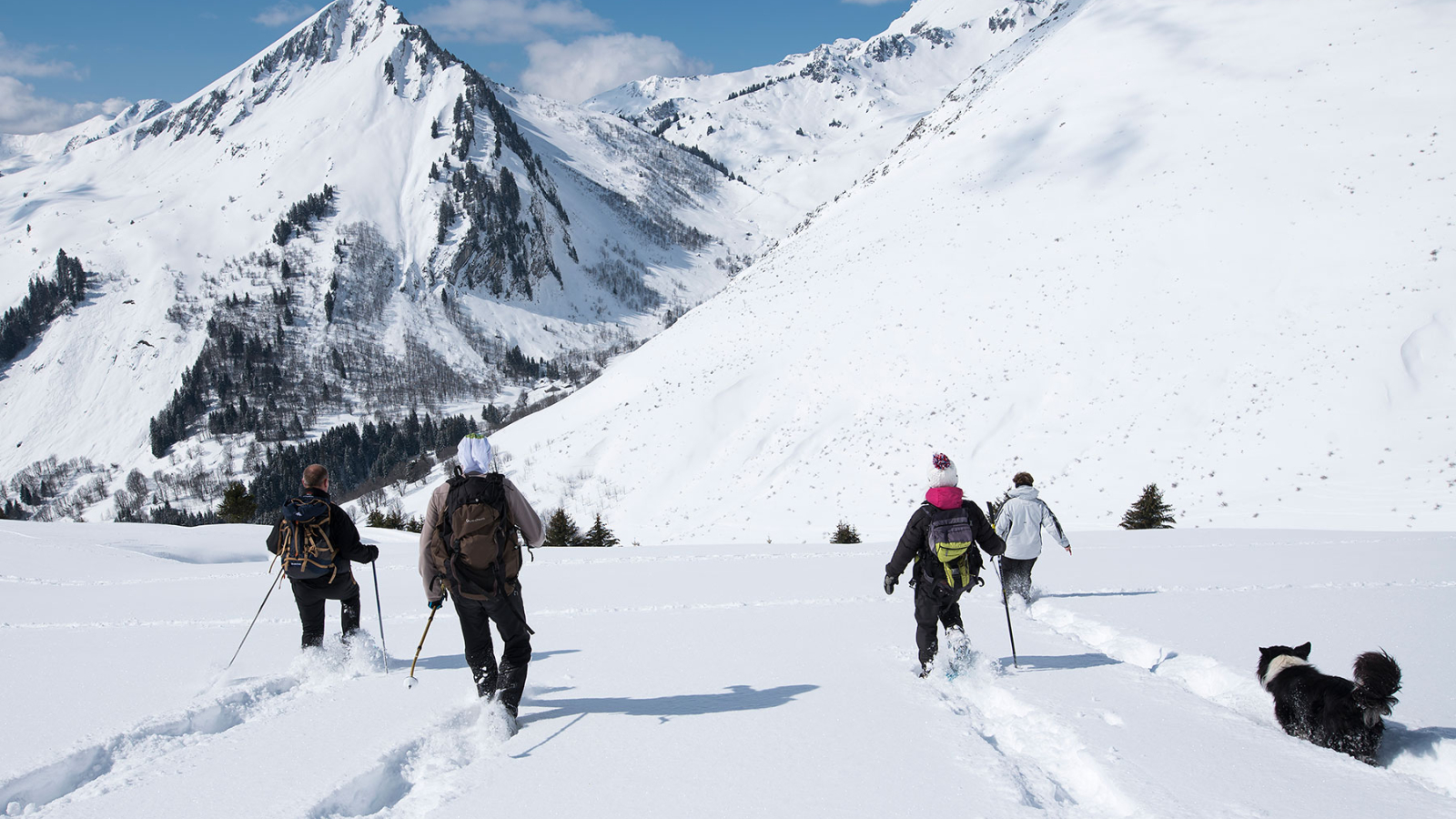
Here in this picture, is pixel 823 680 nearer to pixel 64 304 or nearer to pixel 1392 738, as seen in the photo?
pixel 1392 738

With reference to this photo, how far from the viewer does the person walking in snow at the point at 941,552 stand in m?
6.37

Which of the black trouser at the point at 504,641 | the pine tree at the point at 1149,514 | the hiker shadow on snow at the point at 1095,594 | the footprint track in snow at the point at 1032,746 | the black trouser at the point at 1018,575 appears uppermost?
the black trouser at the point at 504,641

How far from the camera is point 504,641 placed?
5512mm

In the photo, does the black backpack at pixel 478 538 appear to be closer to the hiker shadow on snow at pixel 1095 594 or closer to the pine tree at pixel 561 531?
the hiker shadow on snow at pixel 1095 594

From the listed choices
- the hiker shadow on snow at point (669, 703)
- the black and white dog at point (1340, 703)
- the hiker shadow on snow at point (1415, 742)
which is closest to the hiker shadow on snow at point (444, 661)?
the hiker shadow on snow at point (669, 703)

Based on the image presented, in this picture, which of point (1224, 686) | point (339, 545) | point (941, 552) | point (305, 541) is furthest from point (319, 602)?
point (1224, 686)

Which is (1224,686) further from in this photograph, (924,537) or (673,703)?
(673,703)

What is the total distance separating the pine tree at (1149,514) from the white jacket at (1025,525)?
13189 mm

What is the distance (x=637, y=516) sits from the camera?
34.9 m

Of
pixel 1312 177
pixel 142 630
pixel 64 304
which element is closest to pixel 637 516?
pixel 142 630

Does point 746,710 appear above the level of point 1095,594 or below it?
above

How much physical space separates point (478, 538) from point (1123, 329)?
107ft

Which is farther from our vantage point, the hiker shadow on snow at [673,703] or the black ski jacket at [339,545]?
the black ski jacket at [339,545]

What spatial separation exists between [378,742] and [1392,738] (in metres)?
6.99
